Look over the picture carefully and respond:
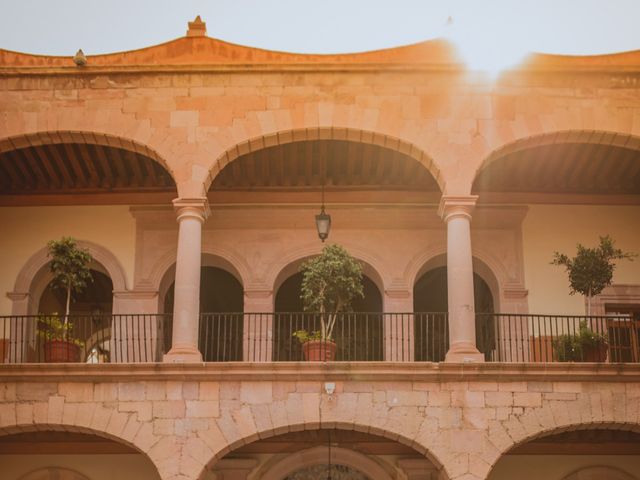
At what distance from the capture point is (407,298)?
52.1ft

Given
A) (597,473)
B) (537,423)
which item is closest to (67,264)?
(537,423)

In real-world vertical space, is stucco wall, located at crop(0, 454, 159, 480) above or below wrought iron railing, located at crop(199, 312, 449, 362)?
below

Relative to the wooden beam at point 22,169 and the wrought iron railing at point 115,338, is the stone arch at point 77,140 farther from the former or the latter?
the wrought iron railing at point 115,338

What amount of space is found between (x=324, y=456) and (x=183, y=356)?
9.32 ft

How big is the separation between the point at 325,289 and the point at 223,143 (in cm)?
222

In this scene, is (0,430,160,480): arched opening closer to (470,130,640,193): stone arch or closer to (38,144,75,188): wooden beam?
(38,144,75,188): wooden beam

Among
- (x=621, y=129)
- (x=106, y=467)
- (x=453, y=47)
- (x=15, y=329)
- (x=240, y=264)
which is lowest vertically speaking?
(x=106, y=467)

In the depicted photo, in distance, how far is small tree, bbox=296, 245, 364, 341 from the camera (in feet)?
46.2

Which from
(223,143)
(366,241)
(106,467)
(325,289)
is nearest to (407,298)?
(366,241)

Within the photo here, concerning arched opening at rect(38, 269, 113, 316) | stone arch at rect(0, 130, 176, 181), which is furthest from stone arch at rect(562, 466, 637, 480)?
arched opening at rect(38, 269, 113, 316)

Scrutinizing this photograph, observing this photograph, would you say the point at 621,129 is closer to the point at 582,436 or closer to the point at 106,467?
the point at 582,436

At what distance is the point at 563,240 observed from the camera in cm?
1636

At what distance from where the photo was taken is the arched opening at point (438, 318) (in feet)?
53.8

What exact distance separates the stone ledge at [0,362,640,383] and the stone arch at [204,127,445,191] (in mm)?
2353
